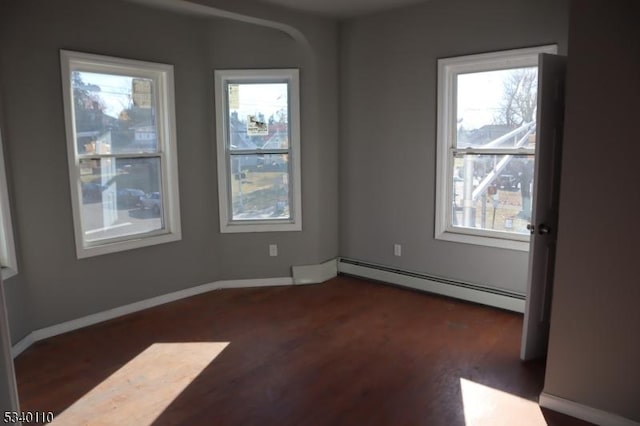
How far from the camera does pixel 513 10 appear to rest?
144 inches

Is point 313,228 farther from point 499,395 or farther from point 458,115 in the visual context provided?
point 499,395

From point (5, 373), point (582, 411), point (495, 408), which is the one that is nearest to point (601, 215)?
point (582, 411)

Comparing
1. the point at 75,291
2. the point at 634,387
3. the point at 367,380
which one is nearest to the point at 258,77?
the point at 75,291

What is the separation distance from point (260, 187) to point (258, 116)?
2.28 feet

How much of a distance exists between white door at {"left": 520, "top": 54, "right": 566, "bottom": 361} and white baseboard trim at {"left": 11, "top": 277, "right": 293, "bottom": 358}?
7.83 feet

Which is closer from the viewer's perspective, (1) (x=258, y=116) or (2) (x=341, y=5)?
(2) (x=341, y=5)

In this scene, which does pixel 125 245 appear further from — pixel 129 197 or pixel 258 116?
pixel 258 116

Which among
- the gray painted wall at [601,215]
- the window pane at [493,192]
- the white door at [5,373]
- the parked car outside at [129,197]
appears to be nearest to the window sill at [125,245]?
the parked car outside at [129,197]

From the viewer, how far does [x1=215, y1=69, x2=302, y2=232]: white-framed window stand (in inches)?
178

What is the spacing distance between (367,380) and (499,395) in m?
0.76

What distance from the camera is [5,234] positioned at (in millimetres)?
3238

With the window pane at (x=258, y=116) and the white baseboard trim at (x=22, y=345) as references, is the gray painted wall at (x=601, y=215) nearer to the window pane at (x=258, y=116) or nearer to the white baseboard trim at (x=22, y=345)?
the window pane at (x=258, y=116)

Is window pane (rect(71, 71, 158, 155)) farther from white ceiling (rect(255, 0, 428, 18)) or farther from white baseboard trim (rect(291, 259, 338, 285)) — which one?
white baseboard trim (rect(291, 259, 338, 285))

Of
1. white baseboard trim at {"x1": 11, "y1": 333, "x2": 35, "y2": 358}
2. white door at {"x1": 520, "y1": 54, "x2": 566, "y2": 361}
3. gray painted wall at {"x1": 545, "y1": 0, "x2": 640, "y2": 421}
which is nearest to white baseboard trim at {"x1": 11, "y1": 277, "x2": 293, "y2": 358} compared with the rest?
white baseboard trim at {"x1": 11, "y1": 333, "x2": 35, "y2": 358}
